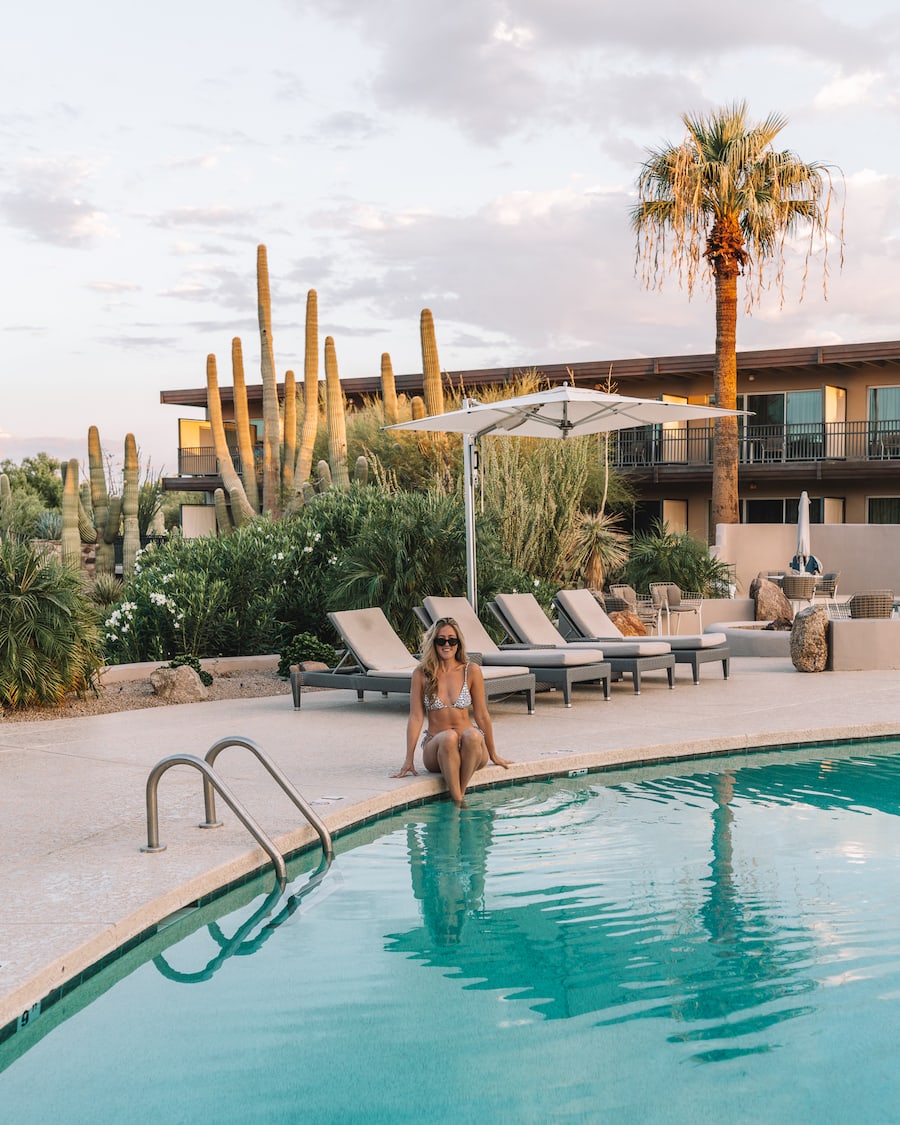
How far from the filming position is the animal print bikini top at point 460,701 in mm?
7109

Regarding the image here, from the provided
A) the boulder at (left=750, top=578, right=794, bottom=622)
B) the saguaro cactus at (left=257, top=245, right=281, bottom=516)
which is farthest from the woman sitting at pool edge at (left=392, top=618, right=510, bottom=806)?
the saguaro cactus at (left=257, top=245, right=281, bottom=516)

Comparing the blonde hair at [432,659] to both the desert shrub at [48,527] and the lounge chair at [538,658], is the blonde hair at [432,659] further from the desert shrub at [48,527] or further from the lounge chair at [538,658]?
the desert shrub at [48,527]

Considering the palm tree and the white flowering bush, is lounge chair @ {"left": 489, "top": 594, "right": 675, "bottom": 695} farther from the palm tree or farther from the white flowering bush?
the palm tree

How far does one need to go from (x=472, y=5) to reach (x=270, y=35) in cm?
280

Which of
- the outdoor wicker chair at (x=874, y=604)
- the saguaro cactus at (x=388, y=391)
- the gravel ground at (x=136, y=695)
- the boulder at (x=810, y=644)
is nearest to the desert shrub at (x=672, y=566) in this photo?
the outdoor wicker chair at (x=874, y=604)

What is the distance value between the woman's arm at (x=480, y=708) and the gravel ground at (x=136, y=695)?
4.25 metres

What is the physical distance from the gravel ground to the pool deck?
0.38 metres

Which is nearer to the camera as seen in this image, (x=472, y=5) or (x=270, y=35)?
(x=472, y=5)

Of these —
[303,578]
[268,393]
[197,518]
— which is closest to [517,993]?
[303,578]

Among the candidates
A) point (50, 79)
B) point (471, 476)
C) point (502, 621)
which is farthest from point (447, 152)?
point (502, 621)

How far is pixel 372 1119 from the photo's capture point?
134 inches

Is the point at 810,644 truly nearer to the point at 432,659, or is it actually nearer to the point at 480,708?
the point at 480,708

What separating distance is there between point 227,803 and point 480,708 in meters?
2.03

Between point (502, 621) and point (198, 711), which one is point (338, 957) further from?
point (502, 621)
